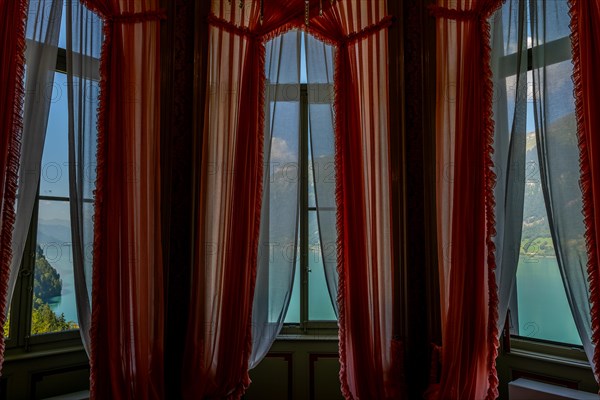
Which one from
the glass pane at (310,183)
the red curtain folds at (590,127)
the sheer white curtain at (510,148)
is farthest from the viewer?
the glass pane at (310,183)

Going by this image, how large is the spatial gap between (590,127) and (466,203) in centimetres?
62

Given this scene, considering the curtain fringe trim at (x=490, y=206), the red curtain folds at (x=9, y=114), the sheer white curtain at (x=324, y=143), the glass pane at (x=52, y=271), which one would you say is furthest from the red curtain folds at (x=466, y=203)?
the red curtain folds at (x=9, y=114)

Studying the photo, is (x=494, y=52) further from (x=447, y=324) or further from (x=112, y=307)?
(x=112, y=307)

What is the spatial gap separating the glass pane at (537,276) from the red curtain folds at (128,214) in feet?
6.20

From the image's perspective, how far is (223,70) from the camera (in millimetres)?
2479

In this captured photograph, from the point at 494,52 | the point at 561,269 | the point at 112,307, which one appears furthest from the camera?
the point at 494,52

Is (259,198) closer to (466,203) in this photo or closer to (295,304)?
(295,304)

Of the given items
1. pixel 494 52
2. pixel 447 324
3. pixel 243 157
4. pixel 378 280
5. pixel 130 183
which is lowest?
pixel 447 324

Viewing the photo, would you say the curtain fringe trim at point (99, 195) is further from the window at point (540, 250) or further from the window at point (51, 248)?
the window at point (540, 250)

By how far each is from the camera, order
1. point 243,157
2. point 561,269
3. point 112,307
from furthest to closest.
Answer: point 243,157, point 112,307, point 561,269

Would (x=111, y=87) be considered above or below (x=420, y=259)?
above

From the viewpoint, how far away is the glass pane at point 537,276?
2.14 m

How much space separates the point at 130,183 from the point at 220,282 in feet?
2.30

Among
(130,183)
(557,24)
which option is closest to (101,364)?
(130,183)
